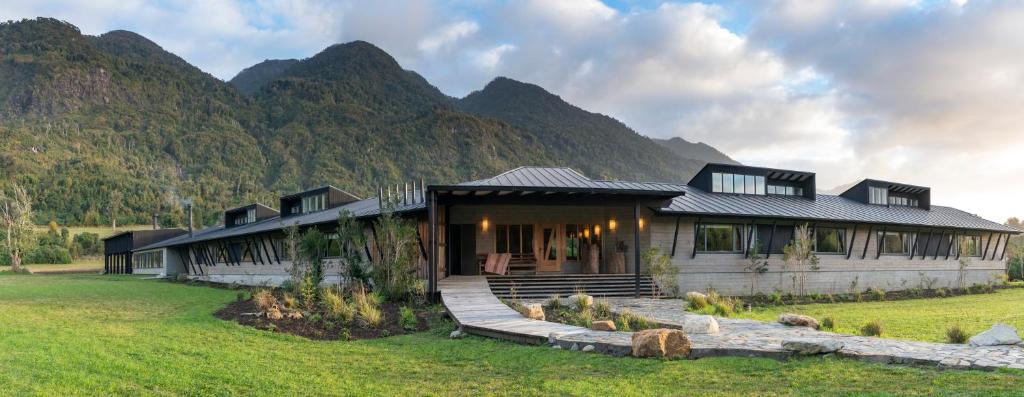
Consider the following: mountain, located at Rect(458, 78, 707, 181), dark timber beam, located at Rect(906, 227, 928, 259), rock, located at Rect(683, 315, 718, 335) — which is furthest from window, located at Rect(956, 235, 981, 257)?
mountain, located at Rect(458, 78, 707, 181)

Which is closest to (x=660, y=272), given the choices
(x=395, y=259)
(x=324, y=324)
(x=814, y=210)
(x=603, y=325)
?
(x=395, y=259)

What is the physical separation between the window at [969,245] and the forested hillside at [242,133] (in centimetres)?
5014

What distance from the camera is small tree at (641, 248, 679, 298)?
1898cm

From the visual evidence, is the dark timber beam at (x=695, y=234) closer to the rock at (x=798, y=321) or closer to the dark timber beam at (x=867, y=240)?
the dark timber beam at (x=867, y=240)

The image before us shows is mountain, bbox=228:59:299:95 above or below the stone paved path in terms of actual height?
above

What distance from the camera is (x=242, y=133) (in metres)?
84.4

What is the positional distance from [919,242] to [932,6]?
13.3 meters

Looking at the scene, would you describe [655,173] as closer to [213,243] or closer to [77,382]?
[213,243]

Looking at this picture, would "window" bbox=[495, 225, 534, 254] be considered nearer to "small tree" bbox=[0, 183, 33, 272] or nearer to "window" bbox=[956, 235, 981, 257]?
"window" bbox=[956, 235, 981, 257]

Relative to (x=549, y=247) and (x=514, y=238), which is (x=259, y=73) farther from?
(x=549, y=247)

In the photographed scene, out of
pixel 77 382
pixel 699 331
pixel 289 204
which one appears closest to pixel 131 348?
pixel 77 382

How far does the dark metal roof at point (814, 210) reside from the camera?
70.1ft

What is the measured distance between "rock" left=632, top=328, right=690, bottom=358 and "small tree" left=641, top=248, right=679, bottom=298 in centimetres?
1069

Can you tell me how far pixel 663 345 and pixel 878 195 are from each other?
87.9 feet
